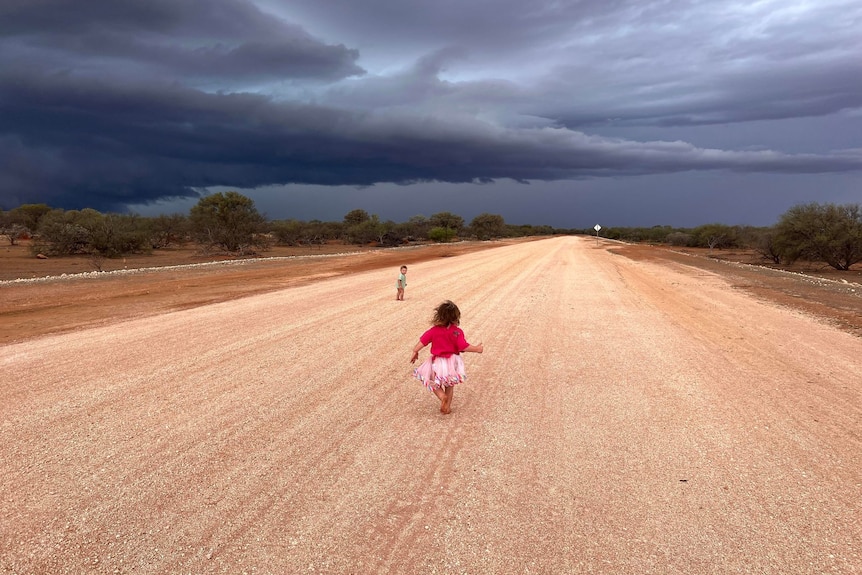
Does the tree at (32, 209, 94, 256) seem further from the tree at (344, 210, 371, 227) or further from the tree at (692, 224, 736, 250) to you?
the tree at (692, 224, 736, 250)

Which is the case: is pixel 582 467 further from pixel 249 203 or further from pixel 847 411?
pixel 249 203

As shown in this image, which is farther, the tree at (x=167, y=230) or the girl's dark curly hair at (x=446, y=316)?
the tree at (x=167, y=230)

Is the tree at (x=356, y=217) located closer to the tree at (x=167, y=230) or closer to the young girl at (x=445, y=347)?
the tree at (x=167, y=230)

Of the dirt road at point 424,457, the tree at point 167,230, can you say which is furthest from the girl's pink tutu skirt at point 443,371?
the tree at point 167,230

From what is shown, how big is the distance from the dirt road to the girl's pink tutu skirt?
0.49 m

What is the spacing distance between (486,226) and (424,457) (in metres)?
123

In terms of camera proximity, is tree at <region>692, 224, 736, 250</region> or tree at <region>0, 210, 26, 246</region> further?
tree at <region>692, 224, 736, 250</region>

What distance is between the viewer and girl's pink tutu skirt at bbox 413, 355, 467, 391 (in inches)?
214

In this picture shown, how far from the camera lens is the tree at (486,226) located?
124 m

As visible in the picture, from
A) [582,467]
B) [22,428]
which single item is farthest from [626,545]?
[22,428]

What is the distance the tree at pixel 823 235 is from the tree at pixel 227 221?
160ft

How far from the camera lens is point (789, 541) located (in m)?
3.42

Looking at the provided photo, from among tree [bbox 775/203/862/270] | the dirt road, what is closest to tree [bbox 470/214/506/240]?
tree [bbox 775/203/862/270]

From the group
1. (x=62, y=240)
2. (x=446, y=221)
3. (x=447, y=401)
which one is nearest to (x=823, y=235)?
(x=447, y=401)
